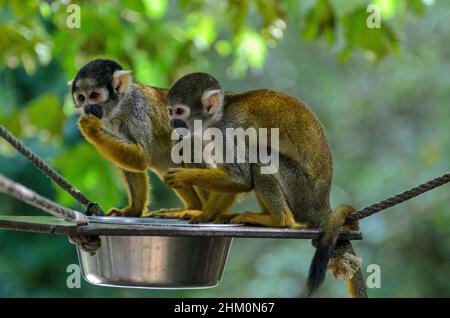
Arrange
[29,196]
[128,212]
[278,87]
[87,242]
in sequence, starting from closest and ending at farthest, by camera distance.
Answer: [29,196] → [87,242] → [128,212] → [278,87]

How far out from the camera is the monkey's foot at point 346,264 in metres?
3.07

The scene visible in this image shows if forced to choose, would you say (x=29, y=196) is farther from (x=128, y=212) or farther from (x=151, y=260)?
(x=128, y=212)

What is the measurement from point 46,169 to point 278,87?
27.2ft

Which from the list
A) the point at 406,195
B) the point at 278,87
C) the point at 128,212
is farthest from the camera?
the point at 278,87

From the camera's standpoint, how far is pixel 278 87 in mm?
11156

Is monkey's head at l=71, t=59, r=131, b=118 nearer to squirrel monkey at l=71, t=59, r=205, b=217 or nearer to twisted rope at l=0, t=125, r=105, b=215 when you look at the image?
squirrel monkey at l=71, t=59, r=205, b=217

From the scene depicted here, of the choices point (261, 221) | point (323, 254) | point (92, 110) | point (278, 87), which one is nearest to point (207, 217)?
point (261, 221)

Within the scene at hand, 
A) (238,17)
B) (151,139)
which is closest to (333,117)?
(238,17)

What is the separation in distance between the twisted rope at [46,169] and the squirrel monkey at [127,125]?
0.27 m

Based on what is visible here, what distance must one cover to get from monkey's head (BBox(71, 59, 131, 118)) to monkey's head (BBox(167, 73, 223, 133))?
0.37 m

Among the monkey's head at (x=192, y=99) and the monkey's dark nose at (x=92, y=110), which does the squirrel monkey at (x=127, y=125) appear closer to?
the monkey's dark nose at (x=92, y=110)

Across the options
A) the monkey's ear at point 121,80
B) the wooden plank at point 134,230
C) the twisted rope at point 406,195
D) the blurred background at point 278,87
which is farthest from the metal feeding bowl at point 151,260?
the blurred background at point 278,87

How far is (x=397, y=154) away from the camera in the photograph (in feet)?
31.7

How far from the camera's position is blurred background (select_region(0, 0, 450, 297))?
483 centimetres
